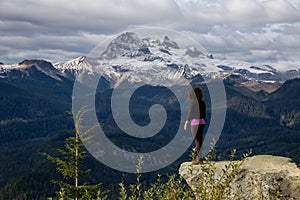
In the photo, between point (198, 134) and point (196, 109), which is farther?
point (196, 109)

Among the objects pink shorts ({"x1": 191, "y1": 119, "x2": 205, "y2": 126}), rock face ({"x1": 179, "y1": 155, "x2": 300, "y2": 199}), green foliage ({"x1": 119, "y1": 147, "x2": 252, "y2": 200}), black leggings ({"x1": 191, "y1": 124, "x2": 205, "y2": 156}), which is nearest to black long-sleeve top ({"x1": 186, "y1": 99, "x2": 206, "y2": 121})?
pink shorts ({"x1": 191, "y1": 119, "x2": 205, "y2": 126})

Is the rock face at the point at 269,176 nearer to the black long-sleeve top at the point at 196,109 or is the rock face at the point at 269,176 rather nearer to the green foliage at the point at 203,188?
the black long-sleeve top at the point at 196,109

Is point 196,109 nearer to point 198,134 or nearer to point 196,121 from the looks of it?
point 196,121

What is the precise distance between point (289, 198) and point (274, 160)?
2.71m

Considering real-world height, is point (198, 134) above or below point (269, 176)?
above

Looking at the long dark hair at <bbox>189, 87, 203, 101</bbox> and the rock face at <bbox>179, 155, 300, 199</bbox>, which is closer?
the rock face at <bbox>179, 155, 300, 199</bbox>

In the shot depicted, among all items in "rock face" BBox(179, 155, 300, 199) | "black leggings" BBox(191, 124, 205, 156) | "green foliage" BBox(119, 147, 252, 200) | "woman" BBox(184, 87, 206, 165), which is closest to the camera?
"green foliage" BBox(119, 147, 252, 200)

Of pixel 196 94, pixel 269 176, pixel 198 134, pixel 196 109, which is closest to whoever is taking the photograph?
pixel 269 176

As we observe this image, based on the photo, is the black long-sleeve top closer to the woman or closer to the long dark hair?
the woman

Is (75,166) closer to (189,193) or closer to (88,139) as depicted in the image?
(88,139)

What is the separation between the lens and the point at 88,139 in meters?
17.6

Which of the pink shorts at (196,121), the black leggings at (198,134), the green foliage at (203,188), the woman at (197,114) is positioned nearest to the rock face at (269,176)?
the black leggings at (198,134)

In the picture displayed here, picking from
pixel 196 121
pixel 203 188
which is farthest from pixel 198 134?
pixel 203 188

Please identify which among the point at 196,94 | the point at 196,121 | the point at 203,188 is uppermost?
the point at 196,94
